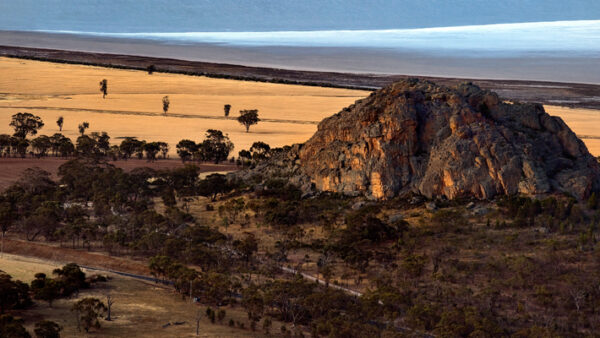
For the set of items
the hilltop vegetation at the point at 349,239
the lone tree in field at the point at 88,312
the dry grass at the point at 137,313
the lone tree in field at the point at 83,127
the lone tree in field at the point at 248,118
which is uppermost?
the lone tree in field at the point at 248,118

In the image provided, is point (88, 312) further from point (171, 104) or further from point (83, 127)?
point (171, 104)

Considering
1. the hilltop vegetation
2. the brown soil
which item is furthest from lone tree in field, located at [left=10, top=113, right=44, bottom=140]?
the brown soil

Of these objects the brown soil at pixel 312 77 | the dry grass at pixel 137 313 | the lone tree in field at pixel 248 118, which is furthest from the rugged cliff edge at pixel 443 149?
the brown soil at pixel 312 77

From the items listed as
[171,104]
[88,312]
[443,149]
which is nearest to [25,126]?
[171,104]

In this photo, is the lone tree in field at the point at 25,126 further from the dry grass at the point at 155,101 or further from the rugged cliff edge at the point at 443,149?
the rugged cliff edge at the point at 443,149

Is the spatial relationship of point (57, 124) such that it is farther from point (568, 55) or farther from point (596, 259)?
point (568, 55)

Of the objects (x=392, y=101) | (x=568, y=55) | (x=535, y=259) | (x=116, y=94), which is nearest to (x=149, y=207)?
(x=392, y=101)
